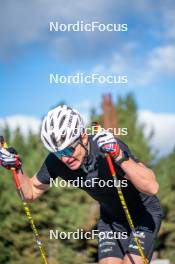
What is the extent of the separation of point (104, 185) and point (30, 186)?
1067mm

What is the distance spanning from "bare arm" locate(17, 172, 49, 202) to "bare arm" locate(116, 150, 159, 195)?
1472 mm

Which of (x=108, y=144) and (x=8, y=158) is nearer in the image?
(x=108, y=144)

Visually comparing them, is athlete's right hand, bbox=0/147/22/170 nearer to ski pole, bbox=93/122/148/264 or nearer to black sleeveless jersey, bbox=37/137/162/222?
black sleeveless jersey, bbox=37/137/162/222

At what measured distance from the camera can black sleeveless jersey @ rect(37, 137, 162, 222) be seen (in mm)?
6348

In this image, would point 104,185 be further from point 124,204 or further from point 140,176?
point 140,176

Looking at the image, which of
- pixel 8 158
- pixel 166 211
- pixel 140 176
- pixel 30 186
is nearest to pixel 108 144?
pixel 140 176

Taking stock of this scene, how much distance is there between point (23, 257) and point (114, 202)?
26872 mm

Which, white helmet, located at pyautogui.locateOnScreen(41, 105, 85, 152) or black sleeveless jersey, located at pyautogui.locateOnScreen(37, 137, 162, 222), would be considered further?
black sleeveless jersey, located at pyautogui.locateOnScreen(37, 137, 162, 222)

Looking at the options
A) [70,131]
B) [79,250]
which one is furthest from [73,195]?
[70,131]

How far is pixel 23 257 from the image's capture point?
32438mm

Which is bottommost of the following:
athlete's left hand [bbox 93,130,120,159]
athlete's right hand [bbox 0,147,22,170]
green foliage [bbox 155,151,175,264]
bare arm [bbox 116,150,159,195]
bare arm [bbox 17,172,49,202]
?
green foliage [bbox 155,151,175,264]

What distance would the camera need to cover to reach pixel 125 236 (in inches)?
265

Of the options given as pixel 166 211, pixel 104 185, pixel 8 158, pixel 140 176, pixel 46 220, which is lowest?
pixel 166 211

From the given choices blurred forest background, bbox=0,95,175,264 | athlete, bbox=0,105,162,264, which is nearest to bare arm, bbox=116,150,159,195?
athlete, bbox=0,105,162,264
